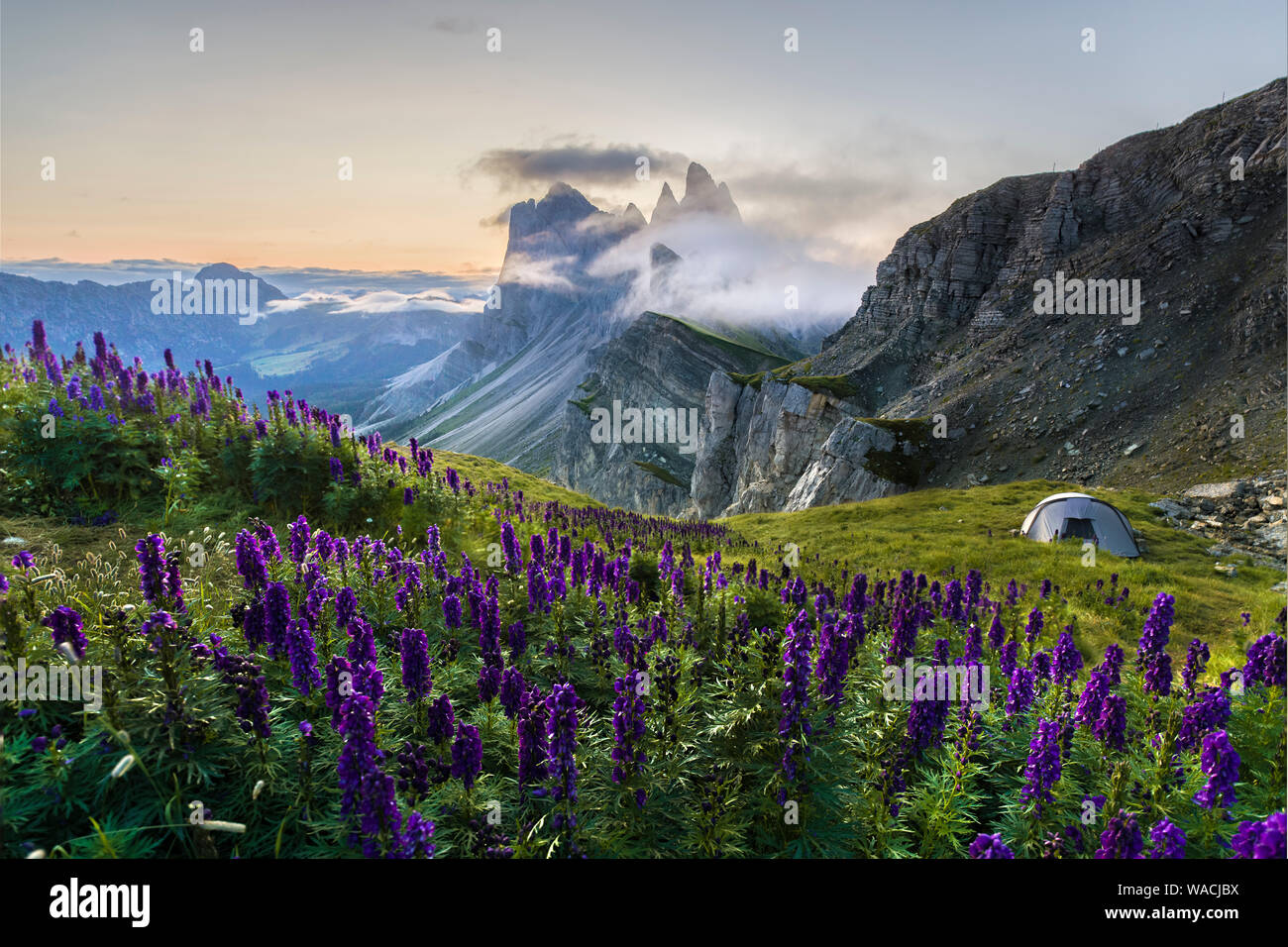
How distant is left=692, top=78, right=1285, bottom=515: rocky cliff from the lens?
4581 cm

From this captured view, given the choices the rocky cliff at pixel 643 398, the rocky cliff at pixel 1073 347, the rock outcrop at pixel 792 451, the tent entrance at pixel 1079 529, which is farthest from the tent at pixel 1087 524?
the rocky cliff at pixel 643 398

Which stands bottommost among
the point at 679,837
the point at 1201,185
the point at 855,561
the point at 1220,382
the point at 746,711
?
the point at 855,561

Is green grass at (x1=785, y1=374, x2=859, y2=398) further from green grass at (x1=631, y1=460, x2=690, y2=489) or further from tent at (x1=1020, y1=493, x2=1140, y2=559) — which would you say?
green grass at (x1=631, y1=460, x2=690, y2=489)

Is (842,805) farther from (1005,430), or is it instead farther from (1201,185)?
(1201,185)

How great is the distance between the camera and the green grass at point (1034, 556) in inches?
622

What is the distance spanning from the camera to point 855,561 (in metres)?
25.2

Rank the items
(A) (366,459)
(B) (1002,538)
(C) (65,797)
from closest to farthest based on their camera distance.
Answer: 1. (C) (65,797)
2. (A) (366,459)
3. (B) (1002,538)

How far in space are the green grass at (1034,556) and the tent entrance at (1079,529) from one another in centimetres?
116

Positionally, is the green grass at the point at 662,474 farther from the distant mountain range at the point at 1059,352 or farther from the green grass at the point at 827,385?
the green grass at the point at 827,385

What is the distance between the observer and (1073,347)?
193ft

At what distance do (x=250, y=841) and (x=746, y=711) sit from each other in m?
3.78

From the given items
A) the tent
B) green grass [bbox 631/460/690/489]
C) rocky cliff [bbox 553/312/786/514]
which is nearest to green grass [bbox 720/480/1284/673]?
the tent

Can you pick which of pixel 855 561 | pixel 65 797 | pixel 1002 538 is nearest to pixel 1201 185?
pixel 1002 538

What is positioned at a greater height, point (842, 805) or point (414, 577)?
point (414, 577)
